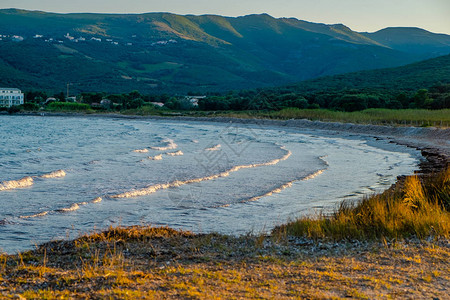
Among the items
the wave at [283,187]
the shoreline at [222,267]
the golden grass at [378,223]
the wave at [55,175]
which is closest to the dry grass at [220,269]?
the shoreline at [222,267]

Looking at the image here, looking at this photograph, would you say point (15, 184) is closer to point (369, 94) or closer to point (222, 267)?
point (222, 267)

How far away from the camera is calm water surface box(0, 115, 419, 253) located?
1001 centimetres

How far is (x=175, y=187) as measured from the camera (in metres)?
15.0

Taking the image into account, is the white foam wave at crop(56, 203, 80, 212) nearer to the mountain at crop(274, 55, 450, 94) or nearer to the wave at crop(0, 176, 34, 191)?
the wave at crop(0, 176, 34, 191)

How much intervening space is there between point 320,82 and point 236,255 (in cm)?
11271

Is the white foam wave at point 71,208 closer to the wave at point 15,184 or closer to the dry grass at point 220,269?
the dry grass at point 220,269

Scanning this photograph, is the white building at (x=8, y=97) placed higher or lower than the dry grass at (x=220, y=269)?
lower

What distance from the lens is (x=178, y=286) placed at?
17.3 feet

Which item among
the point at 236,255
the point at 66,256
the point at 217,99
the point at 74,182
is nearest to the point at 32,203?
the point at 74,182

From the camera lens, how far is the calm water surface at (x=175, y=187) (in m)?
10.0

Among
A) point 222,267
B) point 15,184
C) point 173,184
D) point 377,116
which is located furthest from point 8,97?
point 222,267

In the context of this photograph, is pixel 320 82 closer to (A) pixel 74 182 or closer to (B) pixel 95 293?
(A) pixel 74 182

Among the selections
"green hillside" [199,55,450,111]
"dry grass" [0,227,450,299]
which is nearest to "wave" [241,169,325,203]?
"dry grass" [0,227,450,299]

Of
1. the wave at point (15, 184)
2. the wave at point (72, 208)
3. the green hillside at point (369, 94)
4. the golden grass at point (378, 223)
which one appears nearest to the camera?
the golden grass at point (378, 223)
